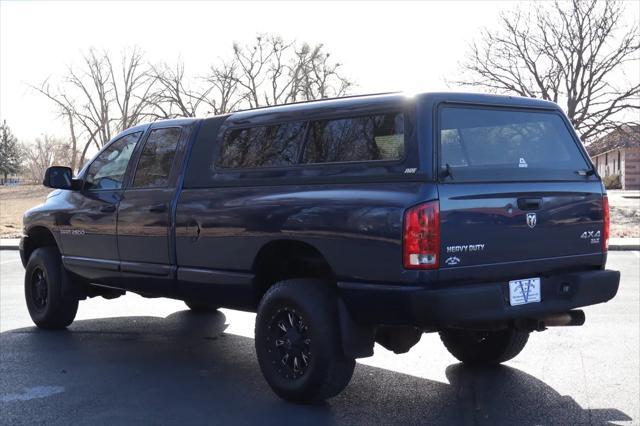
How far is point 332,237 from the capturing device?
488 cm

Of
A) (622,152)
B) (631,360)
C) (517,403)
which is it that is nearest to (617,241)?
(631,360)

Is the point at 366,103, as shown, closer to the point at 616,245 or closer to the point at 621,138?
the point at 616,245

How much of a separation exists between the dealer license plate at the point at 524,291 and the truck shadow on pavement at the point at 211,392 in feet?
2.40

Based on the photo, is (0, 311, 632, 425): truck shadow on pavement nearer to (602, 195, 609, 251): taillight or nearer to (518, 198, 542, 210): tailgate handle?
(602, 195, 609, 251): taillight

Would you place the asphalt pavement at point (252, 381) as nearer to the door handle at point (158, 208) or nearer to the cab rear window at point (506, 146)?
the door handle at point (158, 208)

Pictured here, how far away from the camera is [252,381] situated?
586 centimetres

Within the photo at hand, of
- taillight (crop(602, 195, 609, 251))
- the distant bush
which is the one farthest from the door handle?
the distant bush

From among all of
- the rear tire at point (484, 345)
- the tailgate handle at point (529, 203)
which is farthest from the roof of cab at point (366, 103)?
the rear tire at point (484, 345)

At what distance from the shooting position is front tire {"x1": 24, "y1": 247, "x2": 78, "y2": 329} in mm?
7598

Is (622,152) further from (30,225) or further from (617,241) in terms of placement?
(30,225)

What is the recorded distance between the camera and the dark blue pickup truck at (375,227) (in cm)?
461

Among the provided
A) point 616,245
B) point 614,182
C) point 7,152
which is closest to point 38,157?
point 7,152

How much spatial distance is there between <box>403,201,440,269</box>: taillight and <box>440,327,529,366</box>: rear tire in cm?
157

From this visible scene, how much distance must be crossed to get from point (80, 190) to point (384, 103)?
3582 millimetres
